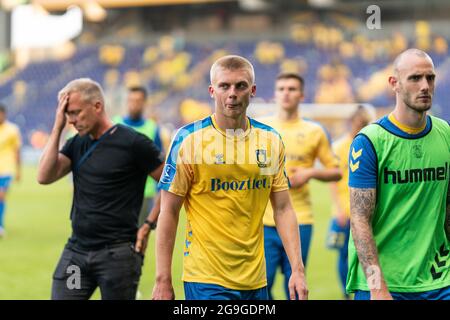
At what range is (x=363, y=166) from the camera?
174 inches

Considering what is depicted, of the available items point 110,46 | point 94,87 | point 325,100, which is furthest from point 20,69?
point 94,87

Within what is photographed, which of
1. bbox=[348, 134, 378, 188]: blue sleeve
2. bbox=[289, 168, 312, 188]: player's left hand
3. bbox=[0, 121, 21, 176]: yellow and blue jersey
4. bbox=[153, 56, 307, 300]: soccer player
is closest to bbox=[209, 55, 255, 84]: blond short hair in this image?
bbox=[153, 56, 307, 300]: soccer player

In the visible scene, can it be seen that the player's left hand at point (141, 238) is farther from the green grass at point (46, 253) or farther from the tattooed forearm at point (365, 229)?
the green grass at point (46, 253)

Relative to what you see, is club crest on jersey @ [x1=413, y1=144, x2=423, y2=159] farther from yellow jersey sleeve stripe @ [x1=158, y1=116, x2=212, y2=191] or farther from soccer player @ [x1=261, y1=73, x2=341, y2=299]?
soccer player @ [x1=261, y1=73, x2=341, y2=299]

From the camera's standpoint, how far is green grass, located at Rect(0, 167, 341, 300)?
9.45 metres

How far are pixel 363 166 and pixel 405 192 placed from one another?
0.28 metres

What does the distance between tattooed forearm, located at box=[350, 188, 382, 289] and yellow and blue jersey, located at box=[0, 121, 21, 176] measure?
11.6m

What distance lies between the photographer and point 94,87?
5785 millimetres

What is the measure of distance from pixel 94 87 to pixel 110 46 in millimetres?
39867

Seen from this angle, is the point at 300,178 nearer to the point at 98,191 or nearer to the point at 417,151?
the point at 98,191

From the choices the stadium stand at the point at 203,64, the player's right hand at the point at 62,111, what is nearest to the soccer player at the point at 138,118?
the player's right hand at the point at 62,111

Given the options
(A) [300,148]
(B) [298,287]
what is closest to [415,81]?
(B) [298,287]

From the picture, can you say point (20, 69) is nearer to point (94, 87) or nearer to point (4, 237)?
point (4, 237)

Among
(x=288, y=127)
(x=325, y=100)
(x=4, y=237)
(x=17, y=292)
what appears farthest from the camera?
(x=325, y=100)
